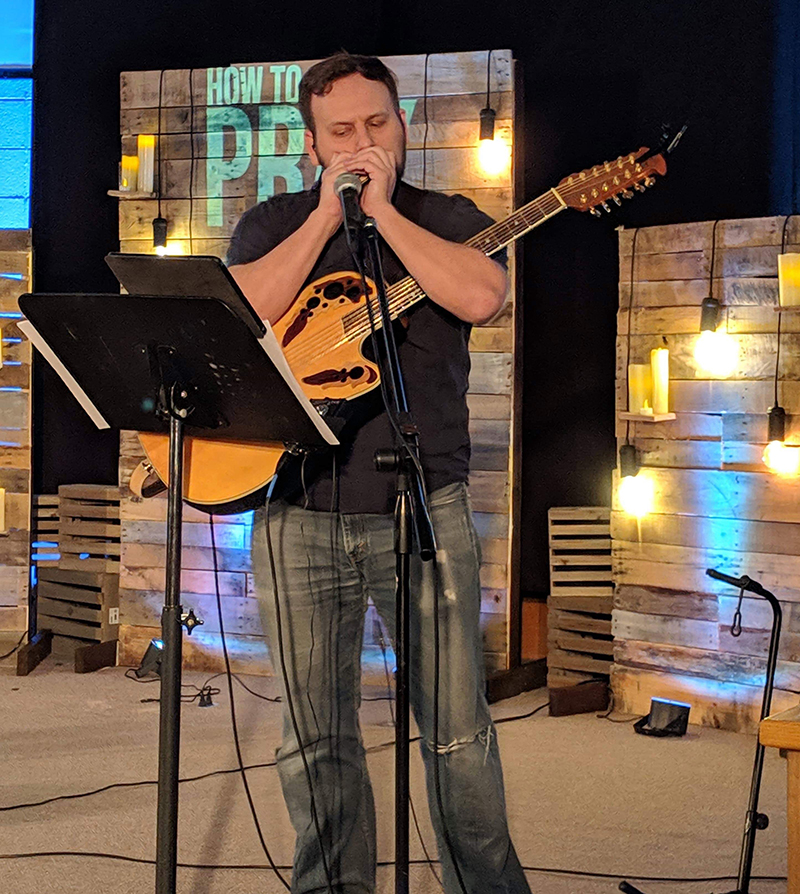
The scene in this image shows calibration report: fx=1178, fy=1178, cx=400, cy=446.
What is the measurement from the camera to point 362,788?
230cm

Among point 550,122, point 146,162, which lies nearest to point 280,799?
point 146,162

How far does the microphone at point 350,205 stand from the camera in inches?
74.5

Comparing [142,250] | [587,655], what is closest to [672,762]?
[587,655]

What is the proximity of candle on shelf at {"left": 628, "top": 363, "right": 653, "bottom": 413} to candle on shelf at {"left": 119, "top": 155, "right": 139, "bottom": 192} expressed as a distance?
218 centimetres

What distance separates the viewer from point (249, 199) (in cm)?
483

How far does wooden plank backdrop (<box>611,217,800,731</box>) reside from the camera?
4.09 meters

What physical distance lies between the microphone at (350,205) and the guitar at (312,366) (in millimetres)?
280

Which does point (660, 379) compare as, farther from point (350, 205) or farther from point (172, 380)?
point (172, 380)

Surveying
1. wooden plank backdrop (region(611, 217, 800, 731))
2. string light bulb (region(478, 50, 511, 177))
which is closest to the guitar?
wooden plank backdrop (region(611, 217, 800, 731))

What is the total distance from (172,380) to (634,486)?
111 inches

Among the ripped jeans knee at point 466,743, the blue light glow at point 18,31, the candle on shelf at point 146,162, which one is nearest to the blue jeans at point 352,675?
the ripped jeans knee at point 466,743

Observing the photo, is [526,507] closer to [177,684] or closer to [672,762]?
[672,762]

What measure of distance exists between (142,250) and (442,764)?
11.1 feet

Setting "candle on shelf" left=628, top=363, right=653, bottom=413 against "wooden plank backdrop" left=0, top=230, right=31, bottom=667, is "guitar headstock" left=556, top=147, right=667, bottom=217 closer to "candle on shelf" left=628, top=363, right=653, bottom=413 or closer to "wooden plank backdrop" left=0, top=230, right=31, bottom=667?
"candle on shelf" left=628, top=363, right=653, bottom=413
